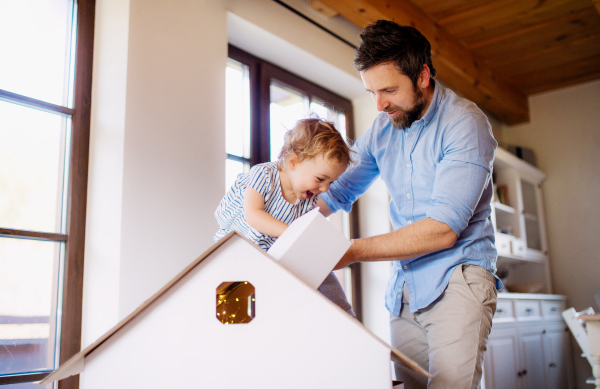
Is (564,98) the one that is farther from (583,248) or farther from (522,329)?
(522,329)

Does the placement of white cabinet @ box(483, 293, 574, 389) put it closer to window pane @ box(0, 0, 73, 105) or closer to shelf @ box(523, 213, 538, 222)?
shelf @ box(523, 213, 538, 222)

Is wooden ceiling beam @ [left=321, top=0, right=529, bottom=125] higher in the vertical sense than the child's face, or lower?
higher

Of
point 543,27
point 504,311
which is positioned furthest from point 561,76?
point 504,311

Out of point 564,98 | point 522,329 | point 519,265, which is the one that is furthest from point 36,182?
point 564,98

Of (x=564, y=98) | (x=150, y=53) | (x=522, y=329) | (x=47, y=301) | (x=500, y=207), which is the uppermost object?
(x=564, y=98)

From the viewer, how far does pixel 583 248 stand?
13.8ft

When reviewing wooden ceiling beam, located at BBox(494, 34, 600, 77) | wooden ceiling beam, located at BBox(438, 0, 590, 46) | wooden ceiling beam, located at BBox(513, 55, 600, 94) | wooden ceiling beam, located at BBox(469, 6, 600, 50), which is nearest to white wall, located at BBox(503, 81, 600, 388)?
wooden ceiling beam, located at BBox(513, 55, 600, 94)

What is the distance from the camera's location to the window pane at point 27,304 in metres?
1.53

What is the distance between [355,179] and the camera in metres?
1.47

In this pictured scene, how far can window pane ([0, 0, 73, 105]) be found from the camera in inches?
66.4

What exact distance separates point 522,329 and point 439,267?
2.56 metres

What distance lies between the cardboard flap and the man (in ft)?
0.49

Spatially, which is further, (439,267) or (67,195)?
(67,195)

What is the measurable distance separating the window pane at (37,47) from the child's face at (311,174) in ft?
3.24
